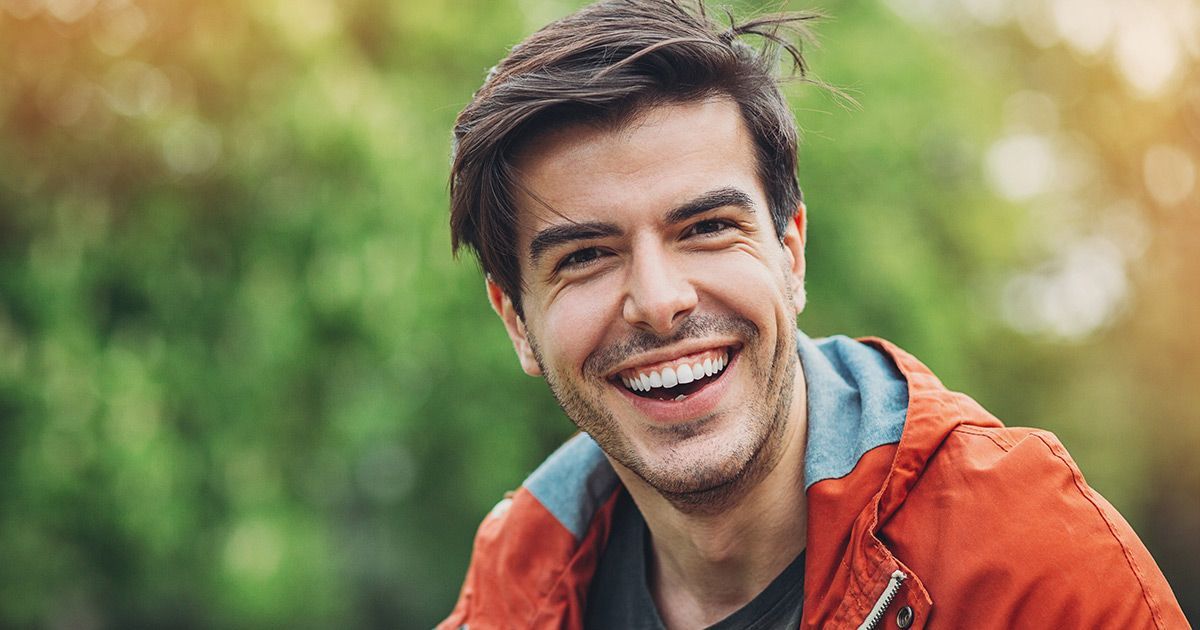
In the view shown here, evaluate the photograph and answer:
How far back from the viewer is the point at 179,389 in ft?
36.2

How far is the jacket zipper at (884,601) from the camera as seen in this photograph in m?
2.25

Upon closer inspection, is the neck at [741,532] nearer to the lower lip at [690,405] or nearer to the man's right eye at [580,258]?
the lower lip at [690,405]

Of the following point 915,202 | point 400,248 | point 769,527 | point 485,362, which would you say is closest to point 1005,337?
point 915,202

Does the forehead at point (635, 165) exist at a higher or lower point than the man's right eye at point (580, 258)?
higher

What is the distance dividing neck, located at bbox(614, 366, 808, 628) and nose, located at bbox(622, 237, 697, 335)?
15.9 inches

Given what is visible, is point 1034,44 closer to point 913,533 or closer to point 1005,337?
point 1005,337

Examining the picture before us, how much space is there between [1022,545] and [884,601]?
278 millimetres

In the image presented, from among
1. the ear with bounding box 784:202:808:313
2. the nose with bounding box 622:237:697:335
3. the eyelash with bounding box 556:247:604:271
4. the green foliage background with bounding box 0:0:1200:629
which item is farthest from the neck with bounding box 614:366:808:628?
the green foliage background with bounding box 0:0:1200:629

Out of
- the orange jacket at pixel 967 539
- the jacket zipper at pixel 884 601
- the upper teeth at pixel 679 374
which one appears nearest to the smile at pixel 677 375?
the upper teeth at pixel 679 374

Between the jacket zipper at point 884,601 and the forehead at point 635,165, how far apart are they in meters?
0.89

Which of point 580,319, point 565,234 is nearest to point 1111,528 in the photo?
point 580,319

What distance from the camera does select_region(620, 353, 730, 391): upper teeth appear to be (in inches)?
100

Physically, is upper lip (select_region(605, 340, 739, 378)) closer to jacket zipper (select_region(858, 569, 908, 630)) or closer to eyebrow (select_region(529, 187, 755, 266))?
eyebrow (select_region(529, 187, 755, 266))

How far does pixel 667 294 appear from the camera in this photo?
2488 mm
